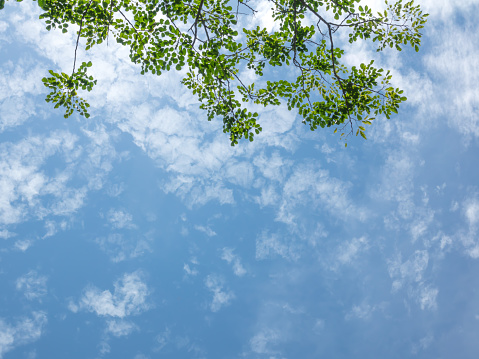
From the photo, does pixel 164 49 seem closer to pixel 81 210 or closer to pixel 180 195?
pixel 180 195

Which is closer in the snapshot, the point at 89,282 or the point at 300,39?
the point at 300,39

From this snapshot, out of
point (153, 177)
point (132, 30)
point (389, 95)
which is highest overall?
point (153, 177)

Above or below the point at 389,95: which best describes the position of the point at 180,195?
above

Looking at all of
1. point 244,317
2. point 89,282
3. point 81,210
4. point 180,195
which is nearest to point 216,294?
point 244,317

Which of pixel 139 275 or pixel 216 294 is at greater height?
pixel 139 275

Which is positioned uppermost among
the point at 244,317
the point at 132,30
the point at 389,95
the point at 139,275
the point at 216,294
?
the point at 139,275

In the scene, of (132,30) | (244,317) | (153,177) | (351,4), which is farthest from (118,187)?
(351,4)

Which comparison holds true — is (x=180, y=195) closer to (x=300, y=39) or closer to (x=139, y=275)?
(x=139, y=275)

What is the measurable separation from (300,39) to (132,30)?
4.19m

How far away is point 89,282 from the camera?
42312mm

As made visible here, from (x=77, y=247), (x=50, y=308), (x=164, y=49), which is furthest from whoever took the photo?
(x=77, y=247)

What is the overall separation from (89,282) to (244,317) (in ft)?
65.9

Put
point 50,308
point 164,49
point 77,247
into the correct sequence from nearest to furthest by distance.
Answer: point 164,49 → point 50,308 → point 77,247

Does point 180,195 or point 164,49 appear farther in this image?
point 180,195
